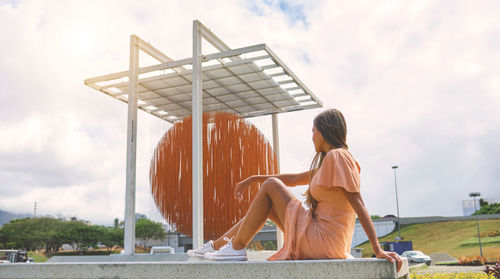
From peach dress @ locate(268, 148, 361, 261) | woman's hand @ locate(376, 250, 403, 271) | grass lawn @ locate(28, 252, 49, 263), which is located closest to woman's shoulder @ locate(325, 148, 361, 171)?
peach dress @ locate(268, 148, 361, 261)

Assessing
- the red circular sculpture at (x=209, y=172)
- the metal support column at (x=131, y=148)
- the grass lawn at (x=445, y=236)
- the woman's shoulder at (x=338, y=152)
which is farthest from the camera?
the grass lawn at (x=445, y=236)

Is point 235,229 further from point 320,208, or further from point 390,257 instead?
point 390,257

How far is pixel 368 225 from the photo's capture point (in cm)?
286

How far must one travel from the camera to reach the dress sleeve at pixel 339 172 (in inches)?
117

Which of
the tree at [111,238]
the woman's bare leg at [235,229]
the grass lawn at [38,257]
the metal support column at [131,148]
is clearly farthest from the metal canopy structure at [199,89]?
the tree at [111,238]

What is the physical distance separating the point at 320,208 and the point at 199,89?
750 cm

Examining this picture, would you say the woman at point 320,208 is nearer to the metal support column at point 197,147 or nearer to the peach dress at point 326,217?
the peach dress at point 326,217

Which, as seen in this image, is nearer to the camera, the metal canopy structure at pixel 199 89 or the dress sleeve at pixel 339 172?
the dress sleeve at pixel 339 172

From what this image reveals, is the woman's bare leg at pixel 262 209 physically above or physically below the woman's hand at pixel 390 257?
above

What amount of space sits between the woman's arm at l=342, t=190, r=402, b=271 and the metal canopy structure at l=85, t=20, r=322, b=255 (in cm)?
696

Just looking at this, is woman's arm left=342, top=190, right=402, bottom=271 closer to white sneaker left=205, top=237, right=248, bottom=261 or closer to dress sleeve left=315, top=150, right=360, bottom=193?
dress sleeve left=315, top=150, right=360, bottom=193

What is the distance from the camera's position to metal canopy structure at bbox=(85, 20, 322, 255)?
1023 cm

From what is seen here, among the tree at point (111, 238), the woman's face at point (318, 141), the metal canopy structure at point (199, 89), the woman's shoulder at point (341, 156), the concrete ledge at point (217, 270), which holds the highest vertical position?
the metal canopy structure at point (199, 89)

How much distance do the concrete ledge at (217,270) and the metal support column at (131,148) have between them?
7.77m
